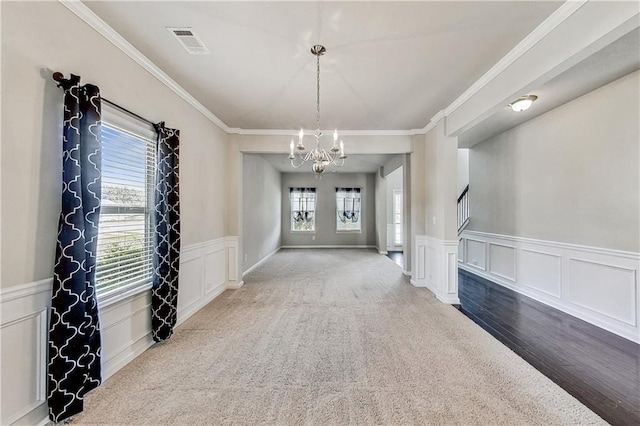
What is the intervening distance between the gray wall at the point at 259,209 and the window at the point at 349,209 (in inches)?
91.5

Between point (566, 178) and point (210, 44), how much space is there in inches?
180

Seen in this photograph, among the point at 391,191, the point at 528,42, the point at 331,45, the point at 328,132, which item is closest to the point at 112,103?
the point at 331,45

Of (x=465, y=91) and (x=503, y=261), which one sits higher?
(x=465, y=91)

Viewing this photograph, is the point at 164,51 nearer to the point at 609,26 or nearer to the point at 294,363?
the point at 294,363

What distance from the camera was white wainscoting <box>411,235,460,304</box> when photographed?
405 cm

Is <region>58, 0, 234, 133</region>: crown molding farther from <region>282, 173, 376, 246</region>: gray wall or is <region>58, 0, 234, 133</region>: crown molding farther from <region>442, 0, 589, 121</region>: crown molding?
<region>282, 173, 376, 246</region>: gray wall

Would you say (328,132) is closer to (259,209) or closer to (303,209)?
(259,209)

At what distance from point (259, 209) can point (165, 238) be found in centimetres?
436

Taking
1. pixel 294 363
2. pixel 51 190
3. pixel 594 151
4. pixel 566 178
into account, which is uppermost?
pixel 594 151

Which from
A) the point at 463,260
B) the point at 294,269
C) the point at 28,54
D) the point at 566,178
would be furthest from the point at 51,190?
the point at 463,260

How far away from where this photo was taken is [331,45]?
237 cm

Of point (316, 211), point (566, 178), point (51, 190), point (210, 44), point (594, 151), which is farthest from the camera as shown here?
point (316, 211)

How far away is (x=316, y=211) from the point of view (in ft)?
33.7

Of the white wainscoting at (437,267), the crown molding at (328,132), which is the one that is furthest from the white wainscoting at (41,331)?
the white wainscoting at (437,267)
